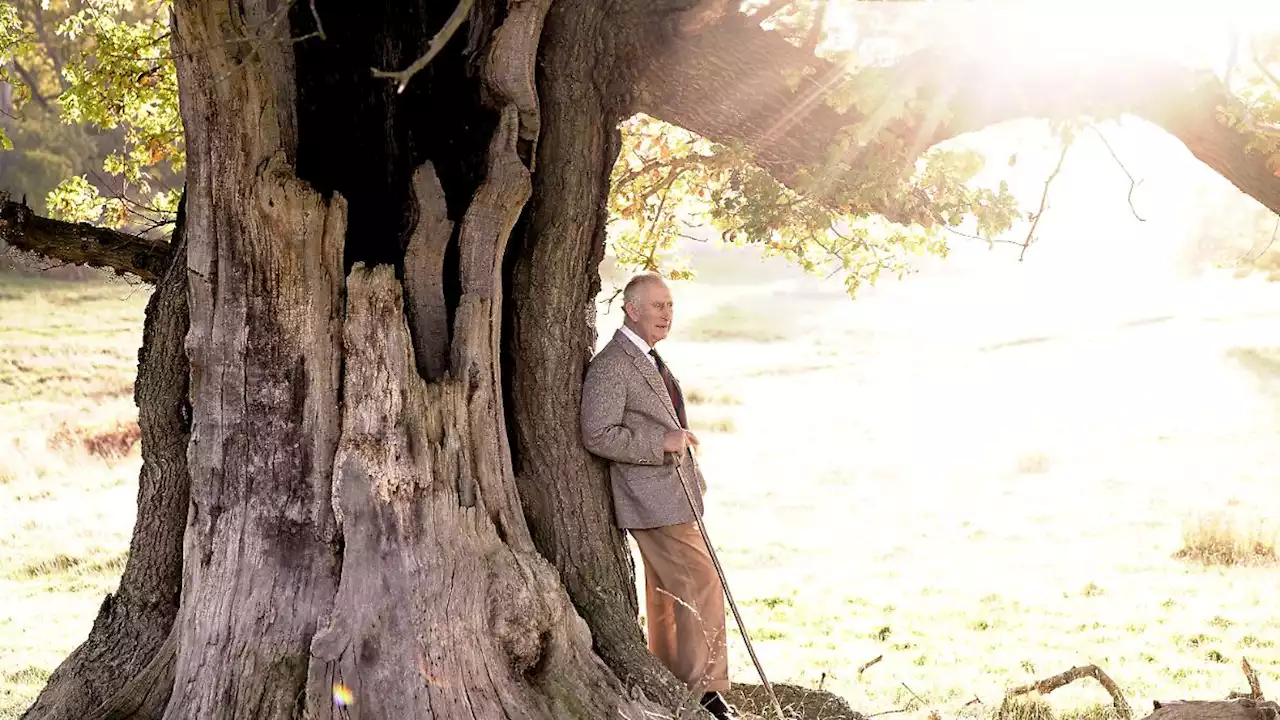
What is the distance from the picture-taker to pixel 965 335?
46.4 metres

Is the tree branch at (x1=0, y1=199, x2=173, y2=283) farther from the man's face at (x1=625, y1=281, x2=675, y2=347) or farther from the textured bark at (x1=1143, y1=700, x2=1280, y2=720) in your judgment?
the textured bark at (x1=1143, y1=700, x2=1280, y2=720)

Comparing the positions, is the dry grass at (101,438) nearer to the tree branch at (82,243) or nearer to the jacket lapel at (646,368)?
the tree branch at (82,243)

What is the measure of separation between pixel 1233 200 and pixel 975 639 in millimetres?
44286

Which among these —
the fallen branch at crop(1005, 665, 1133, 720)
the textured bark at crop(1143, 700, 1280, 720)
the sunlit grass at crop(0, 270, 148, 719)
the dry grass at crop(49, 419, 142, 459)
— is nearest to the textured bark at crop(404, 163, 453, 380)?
the sunlit grass at crop(0, 270, 148, 719)

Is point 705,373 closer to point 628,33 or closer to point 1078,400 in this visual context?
point 1078,400

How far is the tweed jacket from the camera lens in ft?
20.1

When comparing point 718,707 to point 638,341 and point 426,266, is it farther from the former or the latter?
point 426,266

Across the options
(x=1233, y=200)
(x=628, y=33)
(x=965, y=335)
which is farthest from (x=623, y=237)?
(x=1233, y=200)

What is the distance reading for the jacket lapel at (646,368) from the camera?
20.4 ft

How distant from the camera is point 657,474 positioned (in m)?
6.19

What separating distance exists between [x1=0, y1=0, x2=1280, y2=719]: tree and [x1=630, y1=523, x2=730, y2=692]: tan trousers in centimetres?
24

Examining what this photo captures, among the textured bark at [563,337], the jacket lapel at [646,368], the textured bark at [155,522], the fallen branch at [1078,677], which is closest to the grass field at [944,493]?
the textured bark at [155,522]

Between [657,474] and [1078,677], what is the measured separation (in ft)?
8.45

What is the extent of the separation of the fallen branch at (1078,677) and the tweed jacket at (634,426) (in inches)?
87.0
